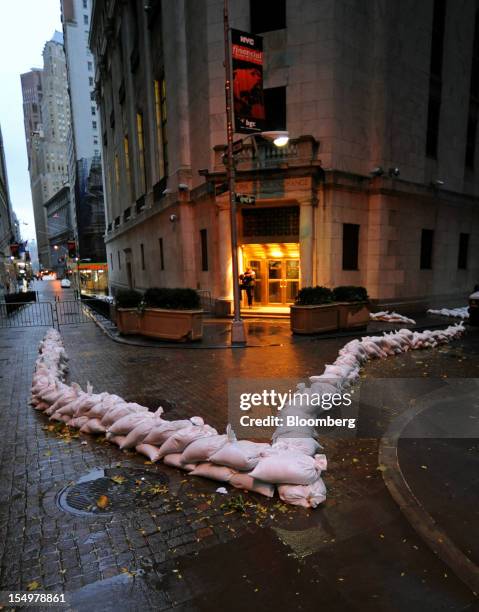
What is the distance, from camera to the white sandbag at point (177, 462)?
407cm

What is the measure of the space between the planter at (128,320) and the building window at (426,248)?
14311mm

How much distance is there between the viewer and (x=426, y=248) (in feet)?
61.5

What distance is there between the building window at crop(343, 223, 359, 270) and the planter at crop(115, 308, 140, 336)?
9.18 meters

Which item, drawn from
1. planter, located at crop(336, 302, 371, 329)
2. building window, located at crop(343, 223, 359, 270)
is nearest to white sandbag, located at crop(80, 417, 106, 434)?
planter, located at crop(336, 302, 371, 329)

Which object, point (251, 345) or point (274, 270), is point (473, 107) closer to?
point (274, 270)

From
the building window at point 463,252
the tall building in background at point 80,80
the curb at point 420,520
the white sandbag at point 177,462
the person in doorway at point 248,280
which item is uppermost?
the tall building in background at point 80,80

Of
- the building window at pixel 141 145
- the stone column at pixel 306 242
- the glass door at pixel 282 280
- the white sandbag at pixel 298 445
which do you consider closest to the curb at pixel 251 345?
the stone column at pixel 306 242

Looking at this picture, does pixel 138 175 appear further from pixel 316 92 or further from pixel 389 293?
pixel 389 293

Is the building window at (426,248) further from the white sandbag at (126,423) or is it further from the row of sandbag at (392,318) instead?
the white sandbag at (126,423)

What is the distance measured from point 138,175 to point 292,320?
19684 mm

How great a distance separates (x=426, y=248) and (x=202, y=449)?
18.3 metres

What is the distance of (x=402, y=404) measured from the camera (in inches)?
233

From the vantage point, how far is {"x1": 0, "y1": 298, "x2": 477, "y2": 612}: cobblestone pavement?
2.52 m

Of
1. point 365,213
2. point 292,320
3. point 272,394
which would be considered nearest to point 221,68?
point 365,213
